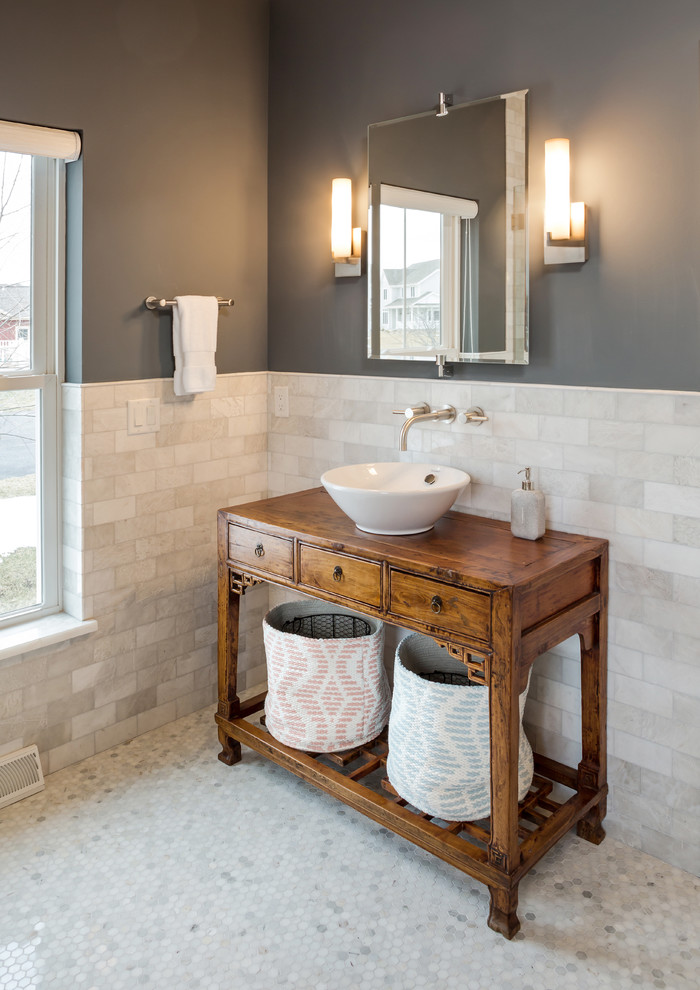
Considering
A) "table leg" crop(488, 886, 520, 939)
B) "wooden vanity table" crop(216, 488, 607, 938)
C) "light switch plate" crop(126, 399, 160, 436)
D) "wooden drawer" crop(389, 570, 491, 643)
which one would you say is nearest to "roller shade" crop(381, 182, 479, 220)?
"wooden vanity table" crop(216, 488, 607, 938)

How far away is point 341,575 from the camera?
2.13m

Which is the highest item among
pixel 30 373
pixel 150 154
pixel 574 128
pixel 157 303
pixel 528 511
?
pixel 150 154

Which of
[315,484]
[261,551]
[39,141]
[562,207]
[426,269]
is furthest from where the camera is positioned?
[315,484]

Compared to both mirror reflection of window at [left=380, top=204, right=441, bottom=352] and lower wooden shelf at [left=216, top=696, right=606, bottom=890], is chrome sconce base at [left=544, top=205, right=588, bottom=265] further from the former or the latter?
lower wooden shelf at [left=216, top=696, right=606, bottom=890]

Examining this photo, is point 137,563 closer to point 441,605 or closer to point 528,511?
point 441,605

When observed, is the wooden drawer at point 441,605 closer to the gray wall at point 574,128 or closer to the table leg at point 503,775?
the table leg at point 503,775

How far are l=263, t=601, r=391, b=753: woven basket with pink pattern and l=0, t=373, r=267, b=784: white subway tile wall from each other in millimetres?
541

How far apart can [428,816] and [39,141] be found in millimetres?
2201

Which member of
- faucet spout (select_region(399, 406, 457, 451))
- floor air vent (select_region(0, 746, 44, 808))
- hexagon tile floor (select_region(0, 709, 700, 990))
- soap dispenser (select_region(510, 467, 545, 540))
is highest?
faucet spout (select_region(399, 406, 457, 451))

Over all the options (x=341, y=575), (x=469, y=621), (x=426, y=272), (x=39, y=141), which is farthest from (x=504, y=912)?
(x=39, y=141)

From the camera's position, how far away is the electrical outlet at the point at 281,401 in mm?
2990

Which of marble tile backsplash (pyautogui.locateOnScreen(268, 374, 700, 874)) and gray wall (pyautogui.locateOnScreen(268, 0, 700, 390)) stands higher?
gray wall (pyautogui.locateOnScreen(268, 0, 700, 390))

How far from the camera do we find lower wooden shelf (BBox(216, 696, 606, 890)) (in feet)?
6.36

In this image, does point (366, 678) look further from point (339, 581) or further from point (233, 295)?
point (233, 295)
